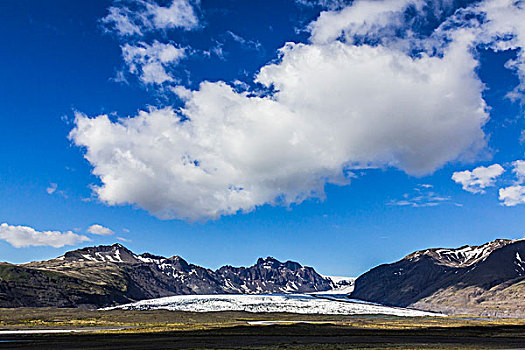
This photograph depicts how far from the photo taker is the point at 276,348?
7188 centimetres

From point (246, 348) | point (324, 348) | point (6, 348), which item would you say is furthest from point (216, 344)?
point (6, 348)

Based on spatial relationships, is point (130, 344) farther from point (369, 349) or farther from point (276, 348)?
point (369, 349)

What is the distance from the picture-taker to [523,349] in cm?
Answer: 7125

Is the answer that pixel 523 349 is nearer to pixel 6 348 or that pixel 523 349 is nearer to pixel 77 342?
pixel 77 342

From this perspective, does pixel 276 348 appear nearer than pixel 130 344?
Yes

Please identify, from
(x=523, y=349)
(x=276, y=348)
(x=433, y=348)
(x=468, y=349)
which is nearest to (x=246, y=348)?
(x=276, y=348)

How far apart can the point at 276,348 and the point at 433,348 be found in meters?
28.2

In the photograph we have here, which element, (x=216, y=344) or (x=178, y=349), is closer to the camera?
(x=178, y=349)

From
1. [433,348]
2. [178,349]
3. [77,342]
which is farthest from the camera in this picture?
[77,342]

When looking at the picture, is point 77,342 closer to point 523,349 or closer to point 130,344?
point 130,344

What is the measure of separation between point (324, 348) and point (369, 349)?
7.59m

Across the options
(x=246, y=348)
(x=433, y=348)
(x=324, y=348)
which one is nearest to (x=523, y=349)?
(x=433, y=348)

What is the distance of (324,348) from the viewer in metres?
72.6

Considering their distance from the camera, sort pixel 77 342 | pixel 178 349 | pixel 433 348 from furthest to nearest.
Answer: pixel 77 342 → pixel 433 348 → pixel 178 349
